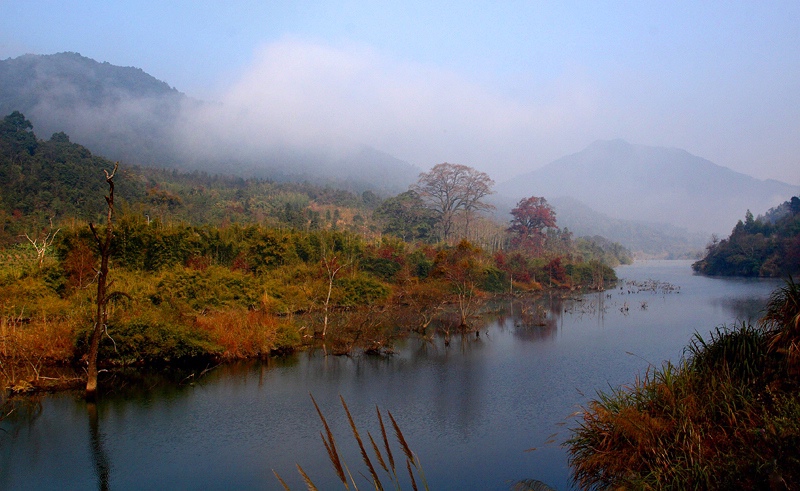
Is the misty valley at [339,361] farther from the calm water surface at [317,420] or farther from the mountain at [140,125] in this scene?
the mountain at [140,125]

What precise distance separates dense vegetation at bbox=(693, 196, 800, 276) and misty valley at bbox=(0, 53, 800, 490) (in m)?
0.76

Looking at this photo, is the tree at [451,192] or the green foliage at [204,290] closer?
the green foliage at [204,290]

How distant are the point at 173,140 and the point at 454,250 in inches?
3913

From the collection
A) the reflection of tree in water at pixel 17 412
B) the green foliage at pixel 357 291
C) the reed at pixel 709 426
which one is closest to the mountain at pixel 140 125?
the green foliage at pixel 357 291

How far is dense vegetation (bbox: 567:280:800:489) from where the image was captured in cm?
615

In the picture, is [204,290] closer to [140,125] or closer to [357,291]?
[357,291]

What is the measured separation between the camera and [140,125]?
122 metres

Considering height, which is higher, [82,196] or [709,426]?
[82,196]

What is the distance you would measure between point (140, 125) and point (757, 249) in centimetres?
12063

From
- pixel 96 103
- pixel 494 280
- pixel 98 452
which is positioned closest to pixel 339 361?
pixel 98 452

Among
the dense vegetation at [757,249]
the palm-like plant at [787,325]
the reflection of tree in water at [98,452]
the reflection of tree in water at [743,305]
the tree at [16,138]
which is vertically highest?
the tree at [16,138]

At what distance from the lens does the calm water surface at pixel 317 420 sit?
9.16 meters

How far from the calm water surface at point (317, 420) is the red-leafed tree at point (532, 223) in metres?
38.2

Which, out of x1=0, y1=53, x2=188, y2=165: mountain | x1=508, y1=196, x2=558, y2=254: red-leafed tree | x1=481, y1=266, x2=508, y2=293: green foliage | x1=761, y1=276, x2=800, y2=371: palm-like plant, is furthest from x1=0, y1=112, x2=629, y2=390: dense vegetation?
x1=0, y1=53, x2=188, y2=165: mountain
